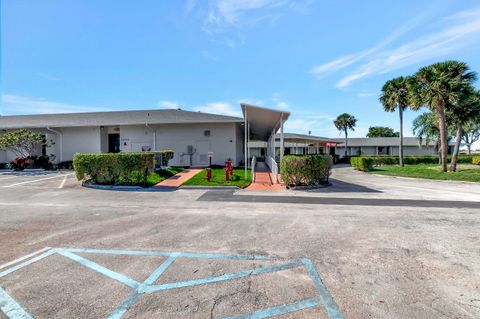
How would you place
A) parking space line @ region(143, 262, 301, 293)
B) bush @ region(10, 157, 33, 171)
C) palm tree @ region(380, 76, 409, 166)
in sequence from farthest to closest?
1. palm tree @ region(380, 76, 409, 166)
2. bush @ region(10, 157, 33, 171)
3. parking space line @ region(143, 262, 301, 293)

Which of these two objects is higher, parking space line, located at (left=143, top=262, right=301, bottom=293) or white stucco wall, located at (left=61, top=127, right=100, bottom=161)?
white stucco wall, located at (left=61, top=127, right=100, bottom=161)

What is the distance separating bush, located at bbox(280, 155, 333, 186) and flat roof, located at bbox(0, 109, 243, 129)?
8370 mm

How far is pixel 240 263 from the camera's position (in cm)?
381

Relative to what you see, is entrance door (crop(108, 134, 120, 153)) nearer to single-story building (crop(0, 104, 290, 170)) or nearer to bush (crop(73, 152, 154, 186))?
single-story building (crop(0, 104, 290, 170))

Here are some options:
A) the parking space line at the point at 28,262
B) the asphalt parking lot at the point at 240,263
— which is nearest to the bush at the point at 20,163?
the asphalt parking lot at the point at 240,263

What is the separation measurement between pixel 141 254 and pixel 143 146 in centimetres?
1966

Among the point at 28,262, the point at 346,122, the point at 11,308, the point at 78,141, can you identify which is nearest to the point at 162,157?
the point at 78,141

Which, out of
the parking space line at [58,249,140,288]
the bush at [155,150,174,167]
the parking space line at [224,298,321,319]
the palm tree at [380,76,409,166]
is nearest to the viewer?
A: the parking space line at [224,298,321,319]

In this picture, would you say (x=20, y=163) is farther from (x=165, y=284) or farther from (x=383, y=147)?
(x=383, y=147)

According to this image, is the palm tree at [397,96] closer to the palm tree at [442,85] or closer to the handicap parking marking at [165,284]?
the palm tree at [442,85]

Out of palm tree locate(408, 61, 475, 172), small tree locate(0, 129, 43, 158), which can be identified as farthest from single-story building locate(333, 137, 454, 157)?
small tree locate(0, 129, 43, 158)

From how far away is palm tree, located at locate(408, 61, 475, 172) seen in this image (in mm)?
18297

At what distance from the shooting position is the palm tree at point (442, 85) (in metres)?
18.3

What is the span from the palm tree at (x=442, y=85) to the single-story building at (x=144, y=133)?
11.4m
